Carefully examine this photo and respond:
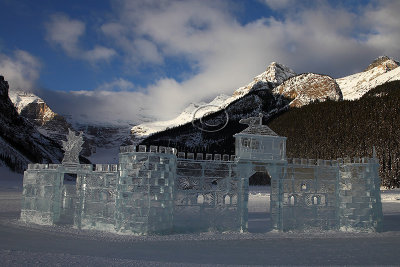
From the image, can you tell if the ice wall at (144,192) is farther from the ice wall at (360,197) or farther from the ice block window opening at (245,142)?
the ice wall at (360,197)

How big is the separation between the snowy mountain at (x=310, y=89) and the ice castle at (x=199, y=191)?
151663 millimetres

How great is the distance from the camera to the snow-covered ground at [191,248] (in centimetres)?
1276

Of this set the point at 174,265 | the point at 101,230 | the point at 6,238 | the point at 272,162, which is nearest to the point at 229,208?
the point at 272,162

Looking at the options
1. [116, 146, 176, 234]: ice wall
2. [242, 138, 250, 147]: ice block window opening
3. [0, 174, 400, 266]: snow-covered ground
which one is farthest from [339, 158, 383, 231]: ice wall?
[116, 146, 176, 234]: ice wall

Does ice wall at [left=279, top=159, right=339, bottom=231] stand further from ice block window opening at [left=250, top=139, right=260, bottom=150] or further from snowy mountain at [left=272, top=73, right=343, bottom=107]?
snowy mountain at [left=272, top=73, right=343, bottom=107]

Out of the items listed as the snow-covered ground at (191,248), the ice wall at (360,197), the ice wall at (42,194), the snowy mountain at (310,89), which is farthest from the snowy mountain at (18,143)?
the snowy mountain at (310,89)

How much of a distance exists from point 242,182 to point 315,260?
748 centimetres

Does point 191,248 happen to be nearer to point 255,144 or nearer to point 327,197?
point 255,144

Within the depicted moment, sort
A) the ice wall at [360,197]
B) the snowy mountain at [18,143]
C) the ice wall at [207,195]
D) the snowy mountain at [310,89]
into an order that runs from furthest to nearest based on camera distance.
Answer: the snowy mountain at [310,89]
the snowy mountain at [18,143]
the ice wall at [360,197]
the ice wall at [207,195]

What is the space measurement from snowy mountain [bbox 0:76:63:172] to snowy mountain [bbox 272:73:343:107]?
10752 cm

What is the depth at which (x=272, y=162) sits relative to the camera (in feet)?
70.4

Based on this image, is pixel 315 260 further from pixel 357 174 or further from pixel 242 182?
pixel 357 174

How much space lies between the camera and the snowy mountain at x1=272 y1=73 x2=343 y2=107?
575 feet

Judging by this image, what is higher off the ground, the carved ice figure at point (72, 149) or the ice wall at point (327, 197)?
the carved ice figure at point (72, 149)
